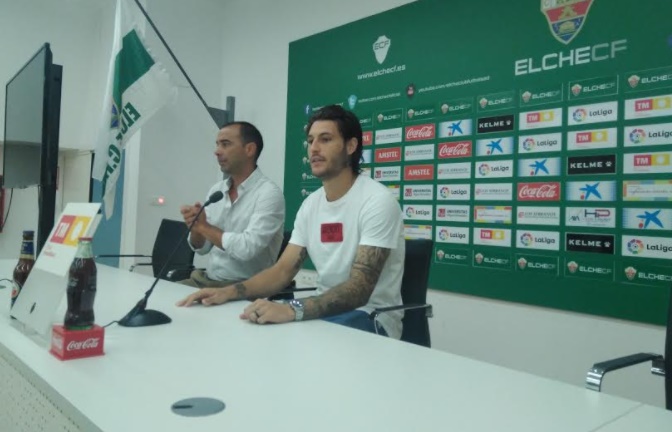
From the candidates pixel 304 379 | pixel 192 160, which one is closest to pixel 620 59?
pixel 304 379

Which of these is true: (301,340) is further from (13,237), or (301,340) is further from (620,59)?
(13,237)

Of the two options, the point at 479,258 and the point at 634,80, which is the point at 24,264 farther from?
the point at 634,80

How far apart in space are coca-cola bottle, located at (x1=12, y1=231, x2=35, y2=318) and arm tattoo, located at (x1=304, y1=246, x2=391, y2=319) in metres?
0.75

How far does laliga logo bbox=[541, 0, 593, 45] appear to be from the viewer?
7.26ft

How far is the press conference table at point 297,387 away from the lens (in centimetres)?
69

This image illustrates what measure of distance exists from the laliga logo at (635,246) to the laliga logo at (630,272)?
0.22 feet

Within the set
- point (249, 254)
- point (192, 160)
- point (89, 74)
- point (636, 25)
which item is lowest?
point (249, 254)

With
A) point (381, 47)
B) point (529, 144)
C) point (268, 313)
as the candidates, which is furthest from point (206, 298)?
point (381, 47)

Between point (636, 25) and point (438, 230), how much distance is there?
1.30 metres

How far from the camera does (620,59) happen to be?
2.11 meters

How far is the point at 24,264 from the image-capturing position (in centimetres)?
133

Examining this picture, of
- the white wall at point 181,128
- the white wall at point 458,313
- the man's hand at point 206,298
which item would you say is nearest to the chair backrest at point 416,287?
the man's hand at point 206,298

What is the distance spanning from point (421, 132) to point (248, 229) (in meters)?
1.18

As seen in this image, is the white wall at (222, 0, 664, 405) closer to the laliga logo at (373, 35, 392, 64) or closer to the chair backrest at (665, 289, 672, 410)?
the laliga logo at (373, 35, 392, 64)
